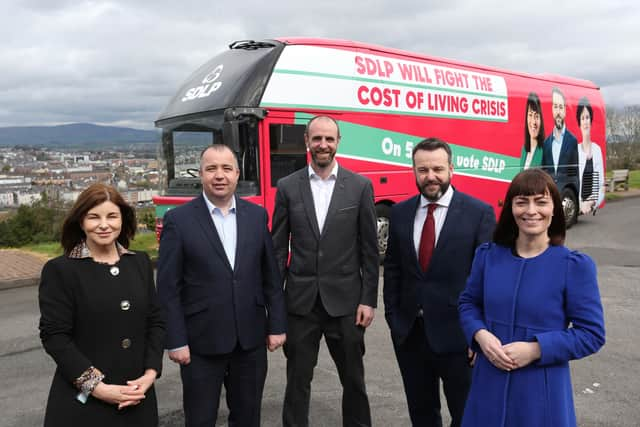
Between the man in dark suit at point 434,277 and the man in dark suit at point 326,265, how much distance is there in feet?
0.88

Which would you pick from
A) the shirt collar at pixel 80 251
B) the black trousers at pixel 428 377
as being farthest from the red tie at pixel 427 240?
the shirt collar at pixel 80 251

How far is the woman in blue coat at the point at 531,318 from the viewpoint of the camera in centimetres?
200

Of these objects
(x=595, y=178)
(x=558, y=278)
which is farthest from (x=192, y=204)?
(x=595, y=178)

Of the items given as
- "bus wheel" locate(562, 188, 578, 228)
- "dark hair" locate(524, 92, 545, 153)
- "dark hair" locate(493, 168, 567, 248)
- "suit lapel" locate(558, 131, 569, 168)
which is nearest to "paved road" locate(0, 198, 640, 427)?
"dark hair" locate(493, 168, 567, 248)

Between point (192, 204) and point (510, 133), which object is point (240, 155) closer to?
point (192, 204)

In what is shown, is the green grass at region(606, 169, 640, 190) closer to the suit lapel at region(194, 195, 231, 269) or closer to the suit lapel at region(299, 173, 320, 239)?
the suit lapel at region(299, 173, 320, 239)

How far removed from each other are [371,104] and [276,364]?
15.8ft

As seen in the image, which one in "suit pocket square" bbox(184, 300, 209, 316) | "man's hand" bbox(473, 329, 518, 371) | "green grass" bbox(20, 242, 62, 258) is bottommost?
"green grass" bbox(20, 242, 62, 258)

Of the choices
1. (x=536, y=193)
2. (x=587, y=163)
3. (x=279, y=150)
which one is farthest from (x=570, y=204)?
(x=536, y=193)

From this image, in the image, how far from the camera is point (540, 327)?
2053 millimetres

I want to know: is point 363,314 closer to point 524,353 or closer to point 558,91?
Result: point 524,353

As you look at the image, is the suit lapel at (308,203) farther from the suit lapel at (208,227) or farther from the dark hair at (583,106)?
the dark hair at (583,106)

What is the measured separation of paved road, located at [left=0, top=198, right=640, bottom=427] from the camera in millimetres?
3746

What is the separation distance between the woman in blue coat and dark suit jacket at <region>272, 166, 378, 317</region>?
997 mm
